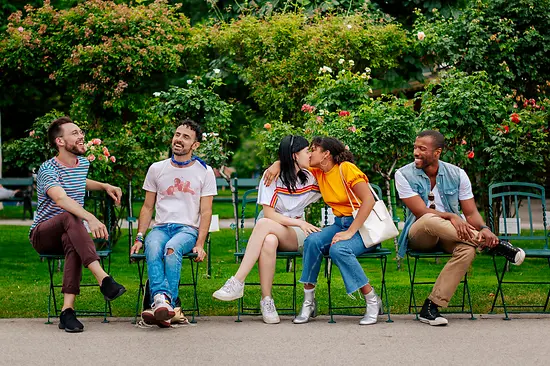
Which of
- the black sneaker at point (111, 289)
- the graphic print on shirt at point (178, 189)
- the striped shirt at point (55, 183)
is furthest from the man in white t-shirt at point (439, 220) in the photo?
the striped shirt at point (55, 183)

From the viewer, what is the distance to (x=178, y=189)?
23.5 feet

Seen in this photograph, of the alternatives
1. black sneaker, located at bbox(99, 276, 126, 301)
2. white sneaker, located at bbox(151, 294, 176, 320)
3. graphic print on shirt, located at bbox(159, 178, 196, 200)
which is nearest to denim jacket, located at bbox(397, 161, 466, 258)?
graphic print on shirt, located at bbox(159, 178, 196, 200)

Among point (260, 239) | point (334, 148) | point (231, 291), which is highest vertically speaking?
point (334, 148)

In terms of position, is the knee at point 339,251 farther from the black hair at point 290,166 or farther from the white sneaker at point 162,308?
the white sneaker at point 162,308

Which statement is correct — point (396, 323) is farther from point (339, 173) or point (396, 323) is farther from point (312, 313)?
point (339, 173)

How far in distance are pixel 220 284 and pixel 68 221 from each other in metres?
2.58

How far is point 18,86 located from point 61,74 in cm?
193

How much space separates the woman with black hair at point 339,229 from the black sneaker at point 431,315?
35 centimetres

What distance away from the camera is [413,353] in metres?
5.68

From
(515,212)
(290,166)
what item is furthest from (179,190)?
(515,212)

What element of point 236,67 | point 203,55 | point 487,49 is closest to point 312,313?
point 487,49

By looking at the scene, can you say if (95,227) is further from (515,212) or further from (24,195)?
(24,195)

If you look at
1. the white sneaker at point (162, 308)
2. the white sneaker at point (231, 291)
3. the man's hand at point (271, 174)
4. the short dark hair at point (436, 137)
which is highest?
the short dark hair at point (436, 137)

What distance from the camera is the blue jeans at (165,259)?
6559mm
